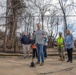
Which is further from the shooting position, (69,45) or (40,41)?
(69,45)

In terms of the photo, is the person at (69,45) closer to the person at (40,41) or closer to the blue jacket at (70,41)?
the blue jacket at (70,41)

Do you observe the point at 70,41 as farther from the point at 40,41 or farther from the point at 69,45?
→ the point at 40,41

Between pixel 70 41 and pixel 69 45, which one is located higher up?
pixel 70 41

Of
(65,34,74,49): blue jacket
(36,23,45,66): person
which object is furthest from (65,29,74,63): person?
(36,23,45,66): person

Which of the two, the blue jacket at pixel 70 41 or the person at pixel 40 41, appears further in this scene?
the blue jacket at pixel 70 41

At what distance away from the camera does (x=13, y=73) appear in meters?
6.96

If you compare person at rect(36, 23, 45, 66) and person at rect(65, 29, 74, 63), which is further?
person at rect(65, 29, 74, 63)

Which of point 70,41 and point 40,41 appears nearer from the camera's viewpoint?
point 40,41

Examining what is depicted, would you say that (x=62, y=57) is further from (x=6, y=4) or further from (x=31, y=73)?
(x=6, y=4)

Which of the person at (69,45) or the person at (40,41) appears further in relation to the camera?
the person at (69,45)

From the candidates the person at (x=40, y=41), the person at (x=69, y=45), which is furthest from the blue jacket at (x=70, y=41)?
the person at (x=40, y=41)

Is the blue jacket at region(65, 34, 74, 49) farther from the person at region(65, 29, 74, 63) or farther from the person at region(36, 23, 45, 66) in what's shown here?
the person at region(36, 23, 45, 66)

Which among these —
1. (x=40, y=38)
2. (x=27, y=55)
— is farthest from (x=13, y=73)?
(x=27, y=55)

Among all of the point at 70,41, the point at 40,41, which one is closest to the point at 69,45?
the point at 70,41
